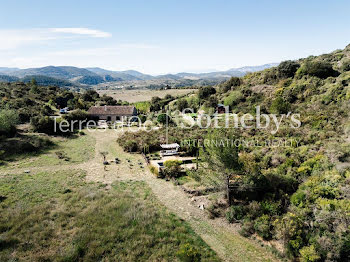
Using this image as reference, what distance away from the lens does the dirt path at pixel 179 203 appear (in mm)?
10250

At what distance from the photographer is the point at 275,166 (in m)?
17.6

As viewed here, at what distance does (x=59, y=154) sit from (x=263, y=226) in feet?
70.4

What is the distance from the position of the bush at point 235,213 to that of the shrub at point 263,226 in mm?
973

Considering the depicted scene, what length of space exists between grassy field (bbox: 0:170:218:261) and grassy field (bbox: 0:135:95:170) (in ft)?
18.7

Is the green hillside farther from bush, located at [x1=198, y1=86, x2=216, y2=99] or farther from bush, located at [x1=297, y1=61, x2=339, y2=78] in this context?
bush, located at [x1=198, y1=86, x2=216, y2=99]

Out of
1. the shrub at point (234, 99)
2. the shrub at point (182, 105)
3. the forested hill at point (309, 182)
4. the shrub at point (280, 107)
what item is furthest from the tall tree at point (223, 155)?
the shrub at point (182, 105)

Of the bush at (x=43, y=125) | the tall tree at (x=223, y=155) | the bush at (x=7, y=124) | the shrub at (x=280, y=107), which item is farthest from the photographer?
the bush at (x=43, y=125)

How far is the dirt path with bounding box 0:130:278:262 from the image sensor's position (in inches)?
404

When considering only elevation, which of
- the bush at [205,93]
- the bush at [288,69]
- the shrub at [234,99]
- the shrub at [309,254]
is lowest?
the shrub at [309,254]

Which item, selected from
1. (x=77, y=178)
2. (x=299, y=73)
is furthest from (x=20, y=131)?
(x=299, y=73)

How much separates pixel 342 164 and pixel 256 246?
860 centimetres

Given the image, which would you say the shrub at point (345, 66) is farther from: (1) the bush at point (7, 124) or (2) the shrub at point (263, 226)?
(1) the bush at point (7, 124)

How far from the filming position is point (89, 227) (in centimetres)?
1115

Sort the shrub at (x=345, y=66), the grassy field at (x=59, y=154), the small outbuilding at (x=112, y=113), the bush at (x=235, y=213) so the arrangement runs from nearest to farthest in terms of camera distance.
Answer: the bush at (x=235, y=213), the grassy field at (x=59, y=154), the shrub at (x=345, y=66), the small outbuilding at (x=112, y=113)
